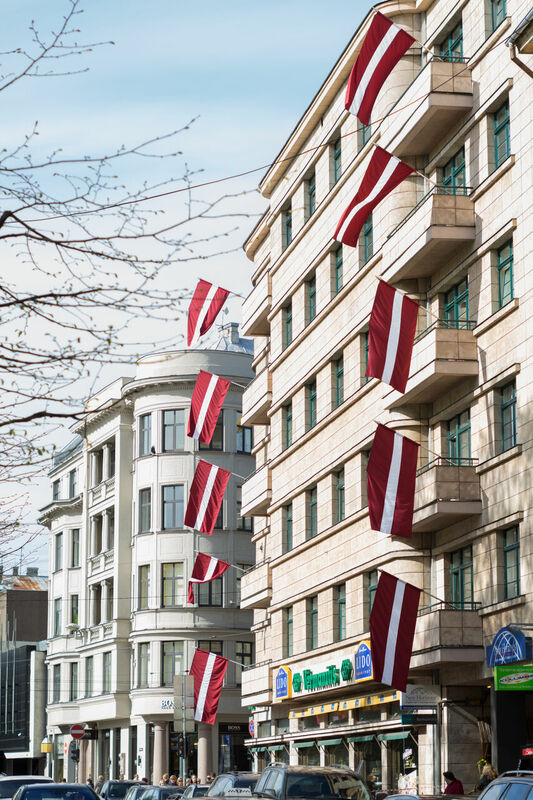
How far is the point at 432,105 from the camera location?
3394 centimetres

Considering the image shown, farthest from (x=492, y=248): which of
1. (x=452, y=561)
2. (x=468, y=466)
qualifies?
(x=452, y=561)

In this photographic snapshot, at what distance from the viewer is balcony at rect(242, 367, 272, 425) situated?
52.1 m

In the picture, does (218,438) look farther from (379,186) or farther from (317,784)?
(317,784)

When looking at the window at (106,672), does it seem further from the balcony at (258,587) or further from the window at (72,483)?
the balcony at (258,587)

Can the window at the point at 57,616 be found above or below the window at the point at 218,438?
below

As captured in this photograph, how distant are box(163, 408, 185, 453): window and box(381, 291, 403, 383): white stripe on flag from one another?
32904 mm

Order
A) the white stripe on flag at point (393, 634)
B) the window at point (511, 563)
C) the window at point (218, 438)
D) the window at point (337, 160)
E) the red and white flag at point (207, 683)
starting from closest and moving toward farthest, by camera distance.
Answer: the window at point (511, 563) → the white stripe on flag at point (393, 634) → the window at point (337, 160) → the red and white flag at point (207, 683) → the window at point (218, 438)

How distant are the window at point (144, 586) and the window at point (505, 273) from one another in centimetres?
3645

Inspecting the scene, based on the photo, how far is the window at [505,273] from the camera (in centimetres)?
3172

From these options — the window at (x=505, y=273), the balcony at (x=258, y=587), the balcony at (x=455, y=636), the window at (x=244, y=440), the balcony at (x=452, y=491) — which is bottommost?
the balcony at (x=455, y=636)

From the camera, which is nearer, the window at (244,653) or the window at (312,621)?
the window at (312,621)

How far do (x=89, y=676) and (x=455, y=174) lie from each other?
4519 cm

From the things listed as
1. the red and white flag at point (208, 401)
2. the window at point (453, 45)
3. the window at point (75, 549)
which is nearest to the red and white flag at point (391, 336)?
the window at point (453, 45)

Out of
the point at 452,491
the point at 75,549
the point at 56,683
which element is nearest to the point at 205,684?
the point at 452,491
